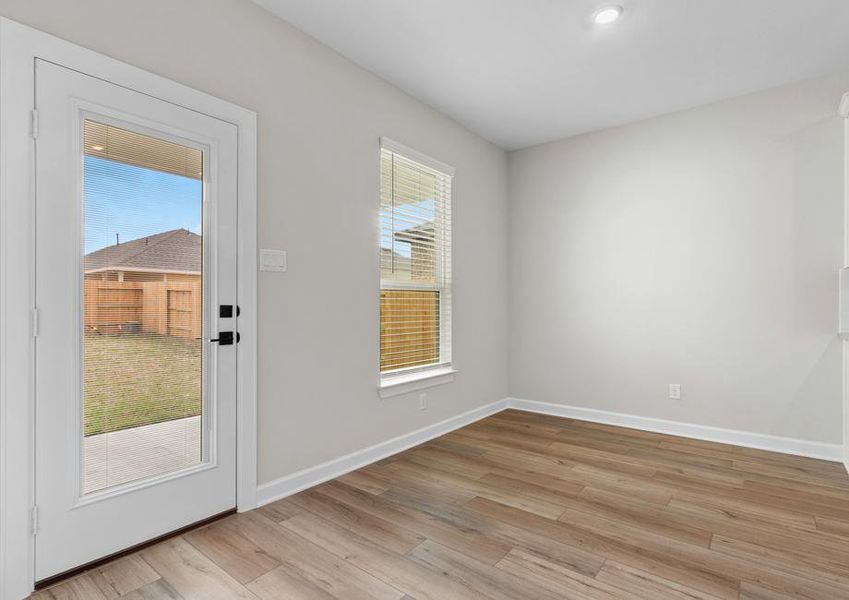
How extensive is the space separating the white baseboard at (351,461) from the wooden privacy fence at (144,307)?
980 mm

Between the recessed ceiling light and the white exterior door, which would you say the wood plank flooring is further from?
the recessed ceiling light

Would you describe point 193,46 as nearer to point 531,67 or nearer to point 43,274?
point 43,274

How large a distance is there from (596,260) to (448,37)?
2.43 meters

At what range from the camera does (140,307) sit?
2029 mm

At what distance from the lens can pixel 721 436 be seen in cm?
361

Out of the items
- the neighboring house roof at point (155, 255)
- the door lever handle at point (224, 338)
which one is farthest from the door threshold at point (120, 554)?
the neighboring house roof at point (155, 255)

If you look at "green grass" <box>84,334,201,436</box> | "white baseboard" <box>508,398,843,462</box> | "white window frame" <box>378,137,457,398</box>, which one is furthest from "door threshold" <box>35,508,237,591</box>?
"white baseboard" <box>508,398,843,462</box>

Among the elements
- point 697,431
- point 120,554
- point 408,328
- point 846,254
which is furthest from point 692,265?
point 120,554

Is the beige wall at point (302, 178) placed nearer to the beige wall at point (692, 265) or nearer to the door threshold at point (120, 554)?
the door threshold at point (120, 554)

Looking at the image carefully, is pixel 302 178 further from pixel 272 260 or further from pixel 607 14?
pixel 607 14

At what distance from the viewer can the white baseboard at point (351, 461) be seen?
254 centimetres

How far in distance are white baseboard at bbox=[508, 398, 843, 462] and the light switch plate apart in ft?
10.0

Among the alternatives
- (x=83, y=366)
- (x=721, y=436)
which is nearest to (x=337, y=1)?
(x=83, y=366)

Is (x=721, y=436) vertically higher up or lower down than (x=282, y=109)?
lower down
